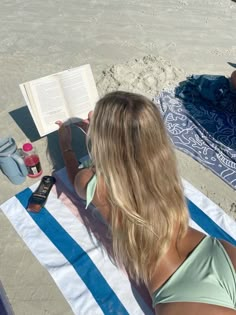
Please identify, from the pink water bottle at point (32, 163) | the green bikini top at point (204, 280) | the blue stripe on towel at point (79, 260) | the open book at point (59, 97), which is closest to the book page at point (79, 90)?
the open book at point (59, 97)

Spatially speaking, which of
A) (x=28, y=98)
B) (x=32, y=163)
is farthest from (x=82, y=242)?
(x=28, y=98)

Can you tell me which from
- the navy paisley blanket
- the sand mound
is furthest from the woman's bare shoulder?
the sand mound

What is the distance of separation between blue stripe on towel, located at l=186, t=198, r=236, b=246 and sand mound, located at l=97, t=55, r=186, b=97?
1.37 meters

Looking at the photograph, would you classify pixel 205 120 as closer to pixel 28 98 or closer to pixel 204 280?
pixel 28 98

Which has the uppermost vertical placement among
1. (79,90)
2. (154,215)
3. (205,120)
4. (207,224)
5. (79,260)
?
(79,90)

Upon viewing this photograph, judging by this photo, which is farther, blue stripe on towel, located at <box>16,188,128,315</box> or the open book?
the open book

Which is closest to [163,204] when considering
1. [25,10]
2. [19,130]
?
[19,130]

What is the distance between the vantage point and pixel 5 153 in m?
2.38

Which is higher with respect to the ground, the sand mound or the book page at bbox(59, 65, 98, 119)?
the book page at bbox(59, 65, 98, 119)

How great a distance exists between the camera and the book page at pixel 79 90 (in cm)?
253

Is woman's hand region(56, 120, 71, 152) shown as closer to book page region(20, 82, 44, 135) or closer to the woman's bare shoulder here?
book page region(20, 82, 44, 135)

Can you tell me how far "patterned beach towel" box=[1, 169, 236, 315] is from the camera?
1944mm

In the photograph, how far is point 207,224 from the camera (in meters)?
2.31

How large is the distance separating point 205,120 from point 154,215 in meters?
1.74
